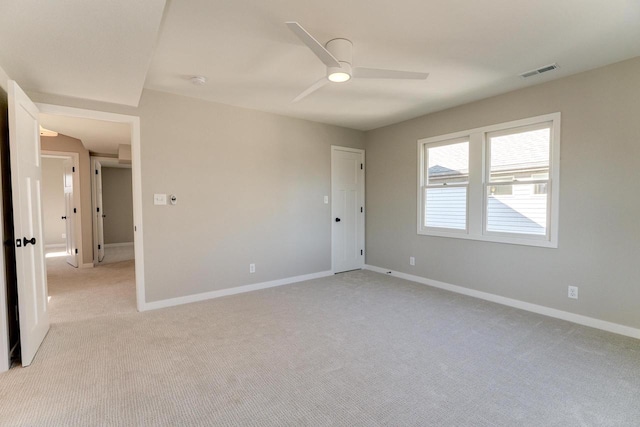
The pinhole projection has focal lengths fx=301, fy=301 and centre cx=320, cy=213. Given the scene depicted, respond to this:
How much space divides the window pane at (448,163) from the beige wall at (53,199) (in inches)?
360

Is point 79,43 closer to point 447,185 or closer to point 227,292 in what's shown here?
point 227,292

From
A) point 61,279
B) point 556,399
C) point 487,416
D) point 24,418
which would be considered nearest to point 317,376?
point 487,416

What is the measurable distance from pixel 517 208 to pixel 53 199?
34.0 feet

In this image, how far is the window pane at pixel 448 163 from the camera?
4125mm

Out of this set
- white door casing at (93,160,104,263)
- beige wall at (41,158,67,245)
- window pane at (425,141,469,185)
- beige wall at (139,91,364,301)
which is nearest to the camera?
beige wall at (139,91,364,301)

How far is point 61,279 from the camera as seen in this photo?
196 inches

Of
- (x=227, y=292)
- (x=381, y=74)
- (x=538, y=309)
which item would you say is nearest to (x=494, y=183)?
(x=538, y=309)

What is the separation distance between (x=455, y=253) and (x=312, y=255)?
2.14m

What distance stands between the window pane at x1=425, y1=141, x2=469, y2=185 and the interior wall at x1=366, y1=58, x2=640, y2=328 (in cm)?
29

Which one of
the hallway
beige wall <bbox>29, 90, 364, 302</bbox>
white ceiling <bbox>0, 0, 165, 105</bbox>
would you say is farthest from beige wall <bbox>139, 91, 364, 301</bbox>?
white ceiling <bbox>0, 0, 165, 105</bbox>

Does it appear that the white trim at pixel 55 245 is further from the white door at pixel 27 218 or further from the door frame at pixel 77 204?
the white door at pixel 27 218

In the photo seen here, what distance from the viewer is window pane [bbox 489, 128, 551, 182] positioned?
3373 millimetres

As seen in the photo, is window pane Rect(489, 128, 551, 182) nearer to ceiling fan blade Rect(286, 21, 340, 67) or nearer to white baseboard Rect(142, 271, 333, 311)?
ceiling fan blade Rect(286, 21, 340, 67)

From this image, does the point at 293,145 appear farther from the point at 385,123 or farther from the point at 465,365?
the point at 465,365
